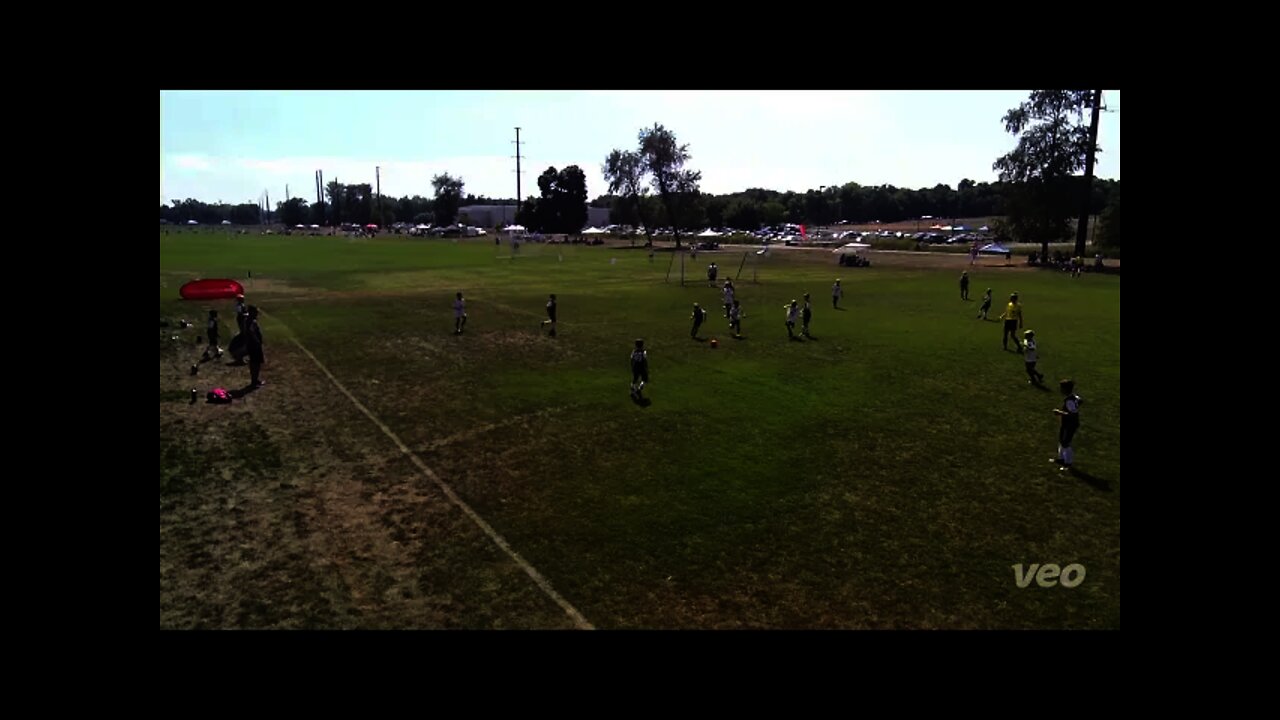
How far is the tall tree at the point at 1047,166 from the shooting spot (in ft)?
207

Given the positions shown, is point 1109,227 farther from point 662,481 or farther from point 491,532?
point 491,532

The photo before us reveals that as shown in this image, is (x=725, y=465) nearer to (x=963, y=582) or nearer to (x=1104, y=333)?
(x=963, y=582)

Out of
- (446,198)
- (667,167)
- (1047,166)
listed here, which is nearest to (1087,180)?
(1047,166)

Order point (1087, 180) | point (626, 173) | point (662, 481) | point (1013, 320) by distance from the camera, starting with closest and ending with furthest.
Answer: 1. point (662, 481)
2. point (1013, 320)
3. point (1087, 180)
4. point (626, 173)

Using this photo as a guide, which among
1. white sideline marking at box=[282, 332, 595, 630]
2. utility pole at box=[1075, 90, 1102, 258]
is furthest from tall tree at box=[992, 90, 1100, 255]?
white sideline marking at box=[282, 332, 595, 630]

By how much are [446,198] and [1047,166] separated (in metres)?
103

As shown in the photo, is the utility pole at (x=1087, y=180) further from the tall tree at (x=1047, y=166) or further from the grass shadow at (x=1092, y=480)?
the grass shadow at (x=1092, y=480)

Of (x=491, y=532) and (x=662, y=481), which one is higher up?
(x=662, y=481)

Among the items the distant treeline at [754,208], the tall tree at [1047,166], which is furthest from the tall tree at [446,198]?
the tall tree at [1047,166]

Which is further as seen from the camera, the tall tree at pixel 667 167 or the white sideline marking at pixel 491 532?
Answer: the tall tree at pixel 667 167

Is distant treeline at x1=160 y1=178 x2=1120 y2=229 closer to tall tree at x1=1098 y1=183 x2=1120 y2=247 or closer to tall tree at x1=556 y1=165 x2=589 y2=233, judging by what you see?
tall tree at x1=556 y1=165 x2=589 y2=233

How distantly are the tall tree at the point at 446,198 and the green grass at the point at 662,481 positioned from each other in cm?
11481

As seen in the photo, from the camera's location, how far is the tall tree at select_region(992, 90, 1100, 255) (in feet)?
207

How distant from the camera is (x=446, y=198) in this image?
137 meters
